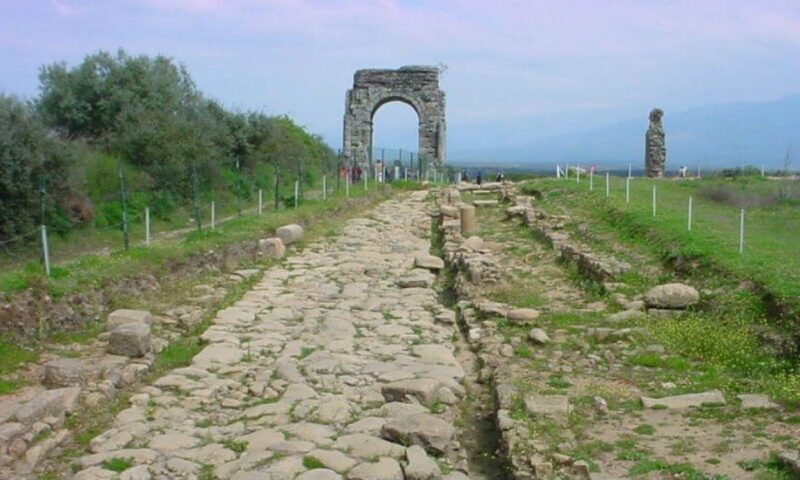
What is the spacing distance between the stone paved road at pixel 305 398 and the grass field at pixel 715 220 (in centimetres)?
407

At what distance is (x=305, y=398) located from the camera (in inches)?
318

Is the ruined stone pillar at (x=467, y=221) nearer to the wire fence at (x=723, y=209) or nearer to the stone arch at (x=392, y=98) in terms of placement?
the wire fence at (x=723, y=209)

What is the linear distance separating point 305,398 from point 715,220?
12238 millimetres

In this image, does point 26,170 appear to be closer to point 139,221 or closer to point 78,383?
point 139,221

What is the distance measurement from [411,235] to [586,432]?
46.5ft

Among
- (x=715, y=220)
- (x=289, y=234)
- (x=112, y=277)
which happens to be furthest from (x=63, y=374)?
(x=715, y=220)

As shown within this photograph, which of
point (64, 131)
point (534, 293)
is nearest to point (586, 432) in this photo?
point (534, 293)

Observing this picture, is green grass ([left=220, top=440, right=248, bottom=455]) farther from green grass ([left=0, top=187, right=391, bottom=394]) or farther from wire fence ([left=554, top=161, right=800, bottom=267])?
wire fence ([left=554, top=161, right=800, bottom=267])

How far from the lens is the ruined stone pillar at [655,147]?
124 feet

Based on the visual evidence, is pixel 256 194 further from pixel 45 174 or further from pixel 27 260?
pixel 27 260

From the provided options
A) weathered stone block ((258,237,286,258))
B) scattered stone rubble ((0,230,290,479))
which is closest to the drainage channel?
scattered stone rubble ((0,230,290,479))

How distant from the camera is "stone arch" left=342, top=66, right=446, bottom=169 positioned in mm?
39375

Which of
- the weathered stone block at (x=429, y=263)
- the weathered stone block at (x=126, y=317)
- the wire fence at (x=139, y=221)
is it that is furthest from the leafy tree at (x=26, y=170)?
the weathered stone block at (x=429, y=263)

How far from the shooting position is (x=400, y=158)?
3916cm
